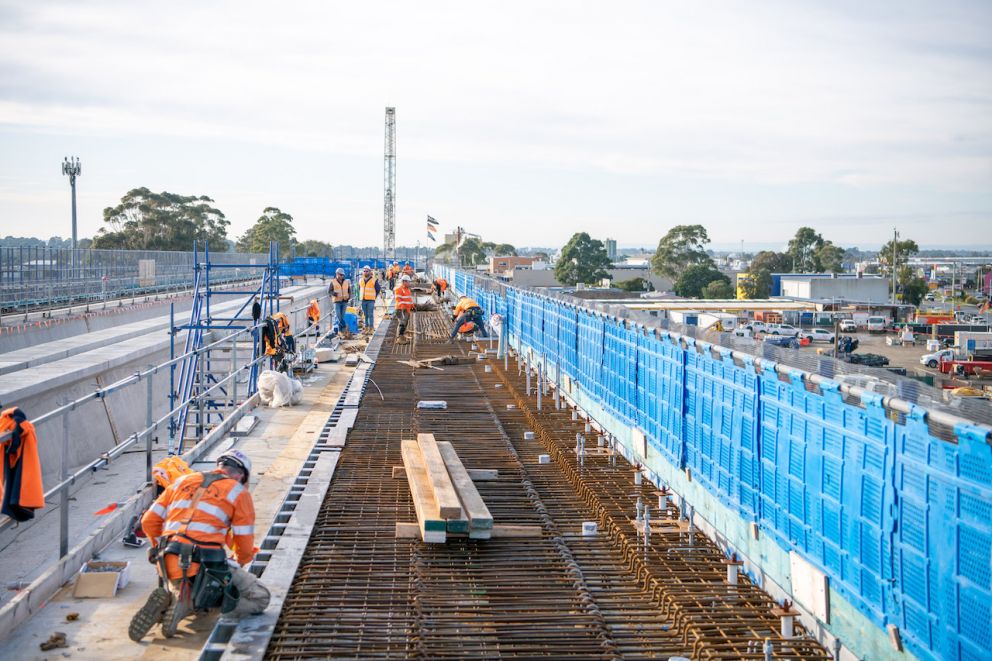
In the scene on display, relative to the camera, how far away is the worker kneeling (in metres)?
6.76

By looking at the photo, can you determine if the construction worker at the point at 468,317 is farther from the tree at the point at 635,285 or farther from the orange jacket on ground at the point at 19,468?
the tree at the point at 635,285

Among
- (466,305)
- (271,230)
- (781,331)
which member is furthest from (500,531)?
(271,230)

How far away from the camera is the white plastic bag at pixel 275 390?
17250 millimetres

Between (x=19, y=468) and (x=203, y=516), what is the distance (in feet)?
5.18

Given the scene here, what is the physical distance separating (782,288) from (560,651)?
10283 cm

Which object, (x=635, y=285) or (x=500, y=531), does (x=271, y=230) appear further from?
(x=500, y=531)

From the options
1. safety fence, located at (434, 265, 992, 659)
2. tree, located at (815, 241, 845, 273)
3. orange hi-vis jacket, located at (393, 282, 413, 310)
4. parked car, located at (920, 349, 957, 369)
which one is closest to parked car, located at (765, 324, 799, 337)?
parked car, located at (920, 349, 957, 369)

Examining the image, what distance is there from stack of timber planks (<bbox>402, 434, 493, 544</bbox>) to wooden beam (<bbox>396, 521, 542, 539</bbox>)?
0.26 feet

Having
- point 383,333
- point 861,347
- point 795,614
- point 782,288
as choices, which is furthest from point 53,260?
point 782,288

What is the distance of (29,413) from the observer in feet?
58.4

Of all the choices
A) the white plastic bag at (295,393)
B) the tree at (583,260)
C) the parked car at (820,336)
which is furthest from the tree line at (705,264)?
the white plastic bag at (295,393)

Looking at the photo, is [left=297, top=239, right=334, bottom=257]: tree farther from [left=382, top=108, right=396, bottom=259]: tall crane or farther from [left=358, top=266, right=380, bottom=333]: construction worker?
[left=358, top=266, right=380, bottom=333]: construction worker

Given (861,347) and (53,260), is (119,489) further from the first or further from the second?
(861,347)

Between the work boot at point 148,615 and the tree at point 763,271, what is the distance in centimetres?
10631
